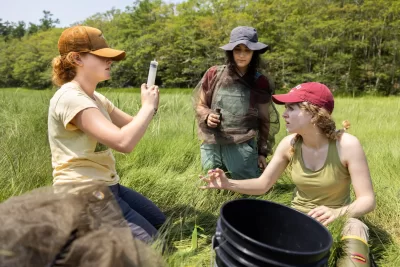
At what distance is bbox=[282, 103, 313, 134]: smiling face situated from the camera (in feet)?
6.15

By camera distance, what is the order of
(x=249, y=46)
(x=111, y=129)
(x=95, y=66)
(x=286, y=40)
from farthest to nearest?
(x=286, y=40) → (x=249, y=46) → (x=95, y=66) → (x=111, y=129)

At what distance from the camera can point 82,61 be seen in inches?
74.2

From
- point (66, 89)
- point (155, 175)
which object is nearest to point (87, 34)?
point (66, 89)

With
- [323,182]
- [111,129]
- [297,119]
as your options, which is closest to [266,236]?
[323,182]

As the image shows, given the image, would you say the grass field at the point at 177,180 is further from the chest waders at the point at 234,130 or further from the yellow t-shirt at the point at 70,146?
the yellow t-shirt at the point at 70,146

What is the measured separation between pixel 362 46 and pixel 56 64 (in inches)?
832

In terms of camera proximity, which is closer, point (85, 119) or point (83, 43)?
point (85, 119)

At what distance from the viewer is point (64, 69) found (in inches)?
75.1

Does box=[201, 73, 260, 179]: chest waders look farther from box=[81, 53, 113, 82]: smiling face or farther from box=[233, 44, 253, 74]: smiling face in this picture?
box=[81, 53, 113, 82]: smiling face

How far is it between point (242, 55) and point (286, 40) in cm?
2034

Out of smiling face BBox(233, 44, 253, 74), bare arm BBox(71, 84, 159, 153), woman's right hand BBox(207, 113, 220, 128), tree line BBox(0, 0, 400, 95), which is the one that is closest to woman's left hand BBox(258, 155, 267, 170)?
woman's right hand BBox(207, 113, 220, 128)

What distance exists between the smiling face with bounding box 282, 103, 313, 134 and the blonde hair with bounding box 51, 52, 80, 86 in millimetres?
1100

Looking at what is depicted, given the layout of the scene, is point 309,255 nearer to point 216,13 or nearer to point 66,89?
point 66,89

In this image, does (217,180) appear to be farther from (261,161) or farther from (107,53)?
(261,161)
